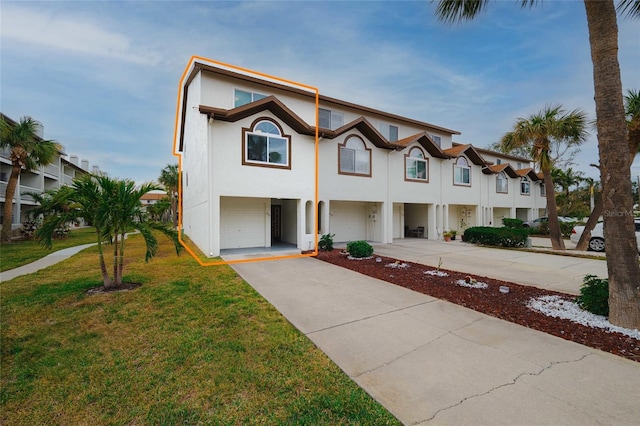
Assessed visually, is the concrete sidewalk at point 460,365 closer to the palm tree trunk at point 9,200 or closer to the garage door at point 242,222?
the garage door at point 242,222

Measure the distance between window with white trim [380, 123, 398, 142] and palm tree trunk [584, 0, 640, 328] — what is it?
1512 centimetres

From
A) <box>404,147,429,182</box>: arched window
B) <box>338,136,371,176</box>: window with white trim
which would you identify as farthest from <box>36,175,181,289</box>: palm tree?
<box>404,147,429,182</box>: arched window

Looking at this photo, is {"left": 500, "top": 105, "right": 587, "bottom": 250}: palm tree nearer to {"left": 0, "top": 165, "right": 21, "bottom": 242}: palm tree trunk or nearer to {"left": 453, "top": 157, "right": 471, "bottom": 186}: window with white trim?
{"left": 453, "top": 157, "right": 471, "bottom": 186}: window with white trim

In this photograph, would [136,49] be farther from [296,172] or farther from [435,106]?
[435,106]

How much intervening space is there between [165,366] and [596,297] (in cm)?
757

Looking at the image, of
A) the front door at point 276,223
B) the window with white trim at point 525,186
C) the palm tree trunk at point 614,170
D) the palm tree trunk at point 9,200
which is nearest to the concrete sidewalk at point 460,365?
the palm tree trunk at point 614,170

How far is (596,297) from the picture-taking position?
531 cm

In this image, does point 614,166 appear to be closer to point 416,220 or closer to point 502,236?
point 502,236

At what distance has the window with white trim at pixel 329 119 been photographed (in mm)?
17516

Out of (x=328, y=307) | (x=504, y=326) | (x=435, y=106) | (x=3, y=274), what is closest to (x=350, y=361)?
(x=328, y=307)

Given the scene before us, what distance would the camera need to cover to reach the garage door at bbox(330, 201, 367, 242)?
707 inches

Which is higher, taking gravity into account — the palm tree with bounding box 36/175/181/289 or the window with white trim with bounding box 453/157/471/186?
the window with white trim with bounding box 453/157/471/186

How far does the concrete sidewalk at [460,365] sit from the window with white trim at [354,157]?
10342 millimetres

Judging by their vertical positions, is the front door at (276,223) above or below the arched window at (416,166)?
below
